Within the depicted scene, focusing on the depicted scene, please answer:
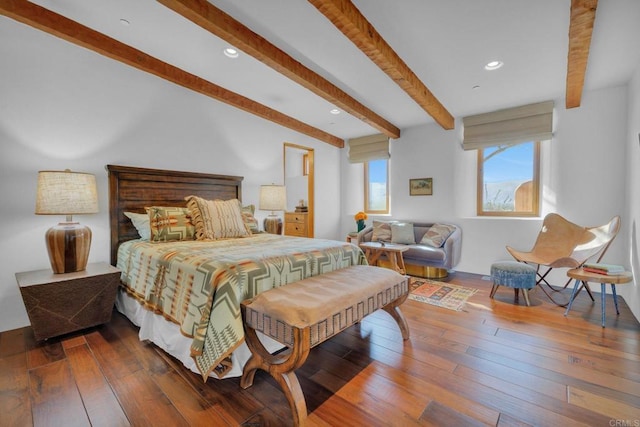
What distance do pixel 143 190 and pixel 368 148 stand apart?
3975 millimetres

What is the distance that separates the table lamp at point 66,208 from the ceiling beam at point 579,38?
3.93 metres

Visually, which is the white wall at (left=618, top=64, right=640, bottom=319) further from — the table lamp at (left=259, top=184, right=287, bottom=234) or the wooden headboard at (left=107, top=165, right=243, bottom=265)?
the wooden headboard at (left=107, top=165, right=243, bottom=265)

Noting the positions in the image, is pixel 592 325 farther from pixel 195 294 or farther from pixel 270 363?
pixel 195 294

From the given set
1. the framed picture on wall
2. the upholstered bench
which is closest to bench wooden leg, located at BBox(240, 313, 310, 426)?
the upholstered bench

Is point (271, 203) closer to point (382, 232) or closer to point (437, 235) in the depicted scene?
point (382, 232)

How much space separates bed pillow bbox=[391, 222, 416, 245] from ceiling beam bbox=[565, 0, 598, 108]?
8.52 ft

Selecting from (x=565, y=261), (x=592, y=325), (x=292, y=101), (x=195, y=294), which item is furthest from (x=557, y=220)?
(x=195, y=294)

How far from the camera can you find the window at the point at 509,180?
3934 millimetres

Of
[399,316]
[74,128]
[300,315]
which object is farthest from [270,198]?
[300,315]

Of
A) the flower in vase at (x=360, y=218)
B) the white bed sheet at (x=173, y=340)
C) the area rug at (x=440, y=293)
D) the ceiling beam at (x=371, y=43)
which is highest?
the ceiling beam at (x=371, y=43)

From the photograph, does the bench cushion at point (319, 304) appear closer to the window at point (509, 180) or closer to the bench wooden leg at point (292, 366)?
the bench wooden leg at point (292, 366)

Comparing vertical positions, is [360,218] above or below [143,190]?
below

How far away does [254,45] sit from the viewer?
2.38 m

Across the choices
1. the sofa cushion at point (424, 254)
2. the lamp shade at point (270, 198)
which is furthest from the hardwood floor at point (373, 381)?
the lamp shade at point (270, 198)
